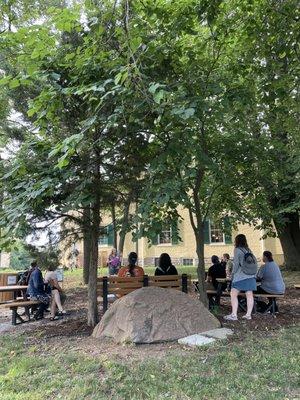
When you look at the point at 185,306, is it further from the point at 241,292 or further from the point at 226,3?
the point at 226,3

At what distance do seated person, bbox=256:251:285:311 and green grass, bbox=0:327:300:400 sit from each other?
2.58 meters

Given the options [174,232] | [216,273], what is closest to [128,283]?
[174,232]

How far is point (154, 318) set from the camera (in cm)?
657

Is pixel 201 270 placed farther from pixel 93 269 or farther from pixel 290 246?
pixel 290 246

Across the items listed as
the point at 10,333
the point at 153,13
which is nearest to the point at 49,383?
the point at 10,333

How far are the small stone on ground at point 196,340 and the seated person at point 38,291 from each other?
4528mm

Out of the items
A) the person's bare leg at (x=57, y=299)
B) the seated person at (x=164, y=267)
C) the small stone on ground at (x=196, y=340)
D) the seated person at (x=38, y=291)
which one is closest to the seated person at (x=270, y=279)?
the seated person at (x=164, y=267)

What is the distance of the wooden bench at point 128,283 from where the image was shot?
27.3 ft

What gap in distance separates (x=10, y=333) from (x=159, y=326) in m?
3.35

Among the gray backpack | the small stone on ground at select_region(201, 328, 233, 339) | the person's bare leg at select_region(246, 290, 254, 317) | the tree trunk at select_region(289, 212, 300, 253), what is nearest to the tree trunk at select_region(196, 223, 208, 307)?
the gray backpack

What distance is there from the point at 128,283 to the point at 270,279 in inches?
117

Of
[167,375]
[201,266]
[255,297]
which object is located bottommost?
[167,375]

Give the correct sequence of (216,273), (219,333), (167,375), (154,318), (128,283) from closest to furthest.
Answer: (167,375), (219,333), (154,318), (128,283), (216,273)

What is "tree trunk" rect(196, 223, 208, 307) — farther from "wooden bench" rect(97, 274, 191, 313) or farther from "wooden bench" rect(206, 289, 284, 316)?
"wooden bench" rect(206, 289, 284, 316)
